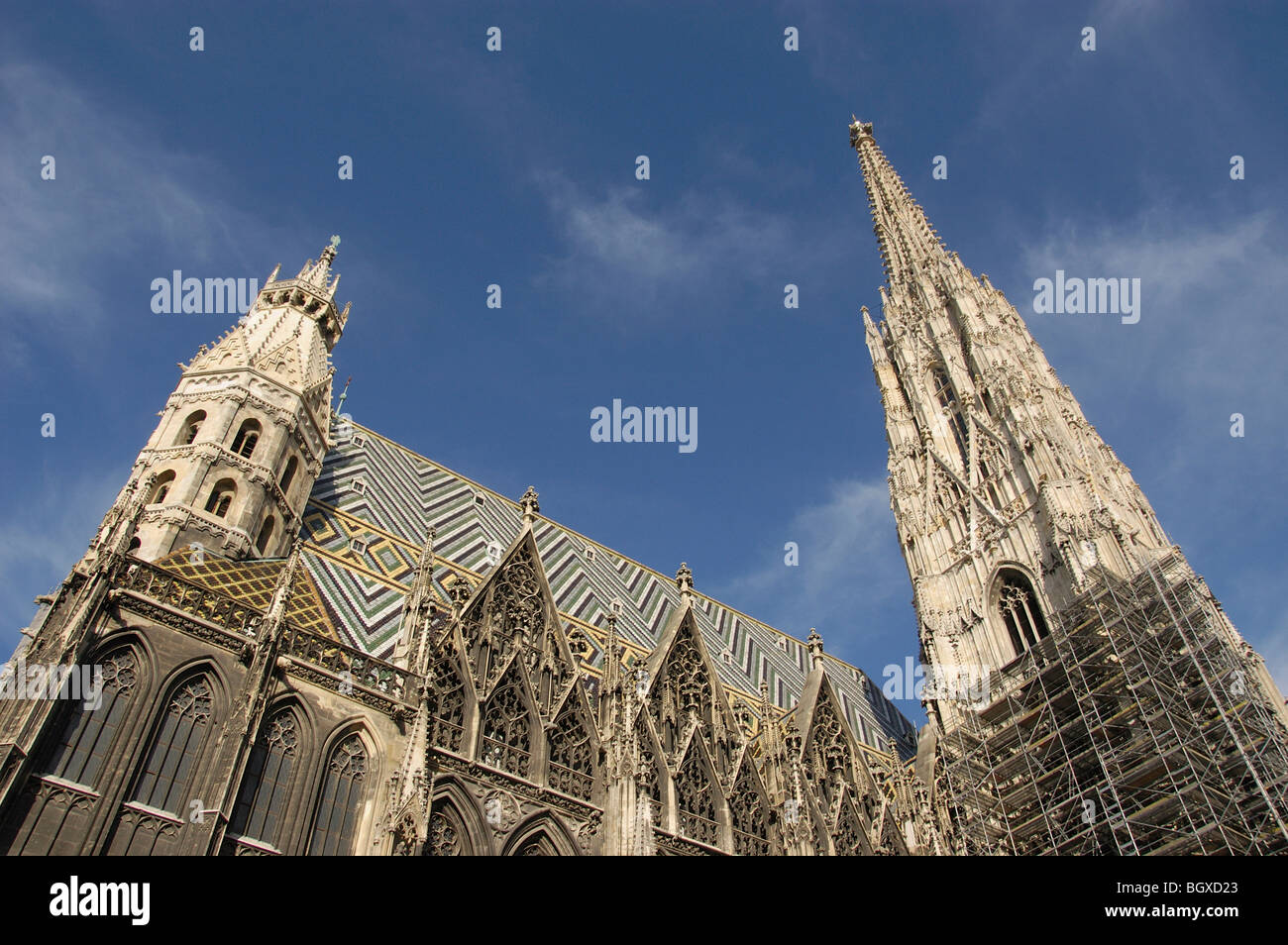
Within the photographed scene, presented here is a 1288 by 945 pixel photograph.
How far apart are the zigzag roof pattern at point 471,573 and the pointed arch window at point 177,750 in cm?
376

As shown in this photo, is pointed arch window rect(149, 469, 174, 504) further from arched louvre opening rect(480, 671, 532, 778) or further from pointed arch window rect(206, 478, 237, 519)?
arched louvre opening rect(480, 671, 532, 778)

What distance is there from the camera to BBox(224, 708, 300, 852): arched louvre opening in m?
13.9

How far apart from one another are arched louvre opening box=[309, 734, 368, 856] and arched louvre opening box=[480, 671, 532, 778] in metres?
2.23

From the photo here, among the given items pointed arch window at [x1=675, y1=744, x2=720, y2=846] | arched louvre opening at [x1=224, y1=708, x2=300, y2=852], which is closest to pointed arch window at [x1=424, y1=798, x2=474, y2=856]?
arched louvre opening at [x1=224, y1=708, x2=300, y2=852]

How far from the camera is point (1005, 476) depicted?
31.3 metres

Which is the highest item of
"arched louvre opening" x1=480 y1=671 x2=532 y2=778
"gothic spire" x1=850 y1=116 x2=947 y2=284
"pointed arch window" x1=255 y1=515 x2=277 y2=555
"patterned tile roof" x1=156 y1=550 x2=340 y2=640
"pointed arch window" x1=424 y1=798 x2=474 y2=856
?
"gothic spire" x1=850 y1=116 x2=947 y2=284

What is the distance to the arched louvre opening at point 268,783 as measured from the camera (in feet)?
45.6

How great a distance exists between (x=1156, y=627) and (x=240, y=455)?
66.9 feet

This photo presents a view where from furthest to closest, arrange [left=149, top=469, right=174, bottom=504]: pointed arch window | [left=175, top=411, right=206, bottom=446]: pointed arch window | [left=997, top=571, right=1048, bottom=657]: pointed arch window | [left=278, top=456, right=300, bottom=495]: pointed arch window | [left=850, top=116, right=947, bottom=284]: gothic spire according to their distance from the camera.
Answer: [left=850, top=116, right=947, bottom=284]: gothic spire, [left=997, top=571, right=1048, bottom=657]: pointed arch window, [left=278, top=456, right=300, bottom=495]: pointed arch window, [left=175, top=411, right=206, bottom=446]: pointed arch window, [left=149, top=469, right=174, bottom=504]: pointed arch window

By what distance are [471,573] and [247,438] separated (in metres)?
6.04

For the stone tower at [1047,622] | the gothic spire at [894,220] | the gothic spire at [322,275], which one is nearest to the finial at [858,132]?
the gothic spire at [894,220]

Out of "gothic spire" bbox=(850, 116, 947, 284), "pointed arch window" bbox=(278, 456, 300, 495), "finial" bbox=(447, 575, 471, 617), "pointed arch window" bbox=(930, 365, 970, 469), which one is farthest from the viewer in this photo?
"gothic spire" bbox=(850, 116, 947, 284)
